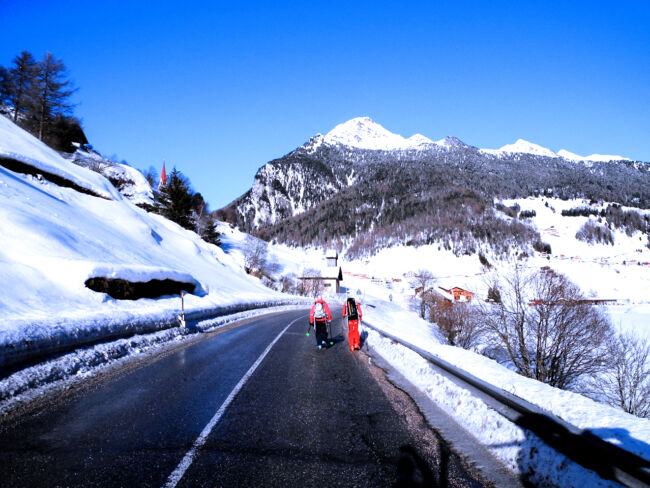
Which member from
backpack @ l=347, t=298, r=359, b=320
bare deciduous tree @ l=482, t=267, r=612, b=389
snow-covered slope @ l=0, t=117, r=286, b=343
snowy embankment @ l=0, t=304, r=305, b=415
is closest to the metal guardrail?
snowy embankment @ l=0, t=304, r=305, b=415

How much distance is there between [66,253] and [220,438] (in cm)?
1492

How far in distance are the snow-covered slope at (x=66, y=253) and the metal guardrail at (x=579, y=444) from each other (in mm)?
8484

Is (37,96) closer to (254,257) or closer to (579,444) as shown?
(254,257)

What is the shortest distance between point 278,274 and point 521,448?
A: 75.0 m

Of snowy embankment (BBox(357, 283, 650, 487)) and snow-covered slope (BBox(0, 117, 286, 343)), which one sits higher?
snow-covered slope (BBox(0, 117, 286, 343))

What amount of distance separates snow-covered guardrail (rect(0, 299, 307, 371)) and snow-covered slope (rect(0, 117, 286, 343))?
158 mm

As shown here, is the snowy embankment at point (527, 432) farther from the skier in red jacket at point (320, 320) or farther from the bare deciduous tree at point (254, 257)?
the bare deciduous tree at point (254, 257)

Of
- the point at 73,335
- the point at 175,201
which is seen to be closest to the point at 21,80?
the point at 175,201

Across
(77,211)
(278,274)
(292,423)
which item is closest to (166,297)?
(77,211)

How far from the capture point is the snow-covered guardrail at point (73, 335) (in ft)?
21.4

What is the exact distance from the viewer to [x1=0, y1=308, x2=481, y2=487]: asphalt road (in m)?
3.24

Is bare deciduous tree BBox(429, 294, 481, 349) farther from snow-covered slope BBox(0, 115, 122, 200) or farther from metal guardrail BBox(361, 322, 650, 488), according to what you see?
snow-covered slope BBox(0, 115, 122, 200)

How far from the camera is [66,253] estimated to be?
1501 cm

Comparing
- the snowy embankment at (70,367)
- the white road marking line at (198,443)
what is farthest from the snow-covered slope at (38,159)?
A: the white road marking line at (198,443)
